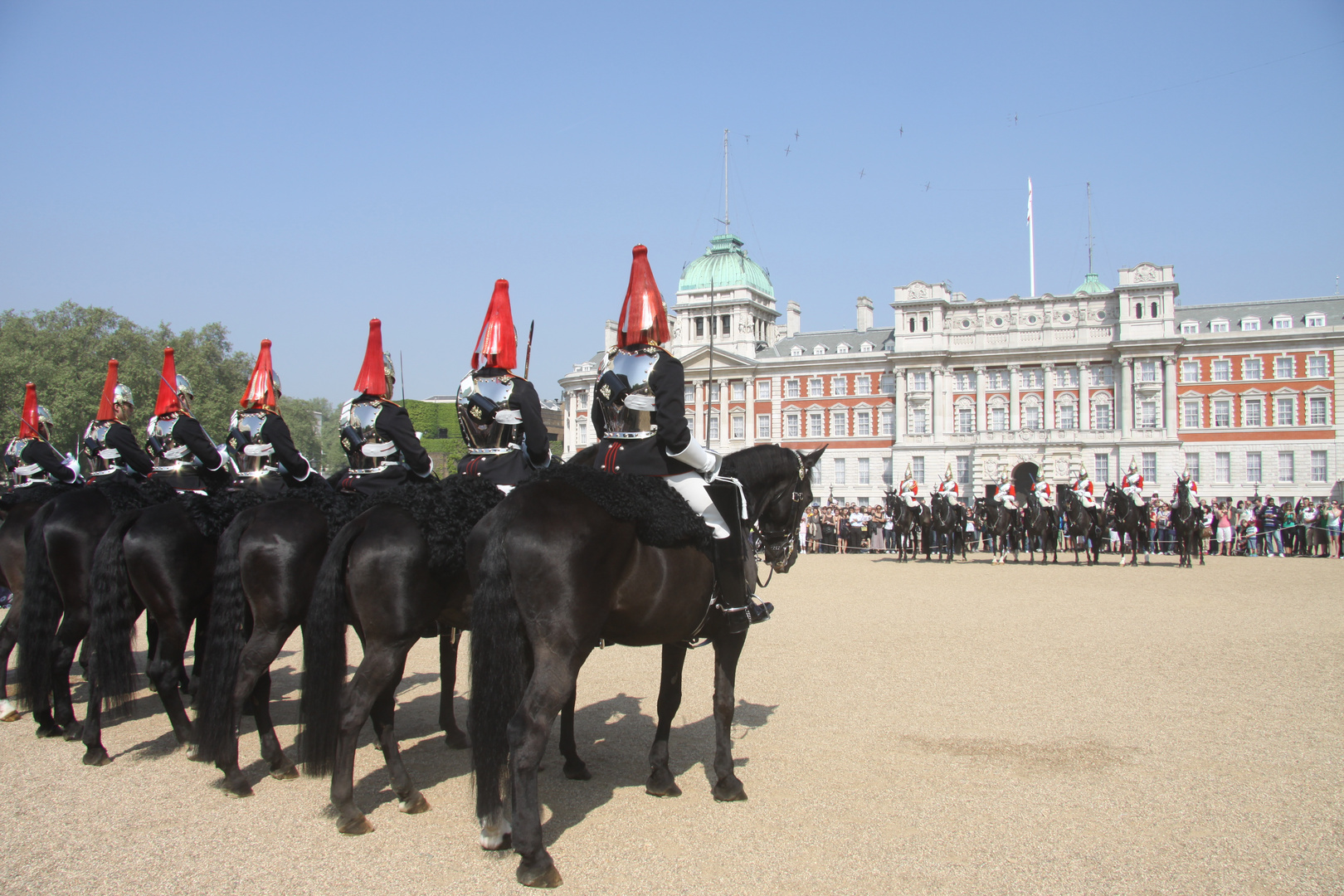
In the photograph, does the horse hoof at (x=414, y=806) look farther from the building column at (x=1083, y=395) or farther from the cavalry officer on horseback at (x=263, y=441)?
the building column at (x=1083, y=395)

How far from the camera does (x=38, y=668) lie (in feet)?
24.8

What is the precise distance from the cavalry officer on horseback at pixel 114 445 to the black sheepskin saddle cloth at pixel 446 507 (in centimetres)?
360

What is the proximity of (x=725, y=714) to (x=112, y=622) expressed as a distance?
4.51m

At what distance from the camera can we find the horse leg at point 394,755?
5.68 meters

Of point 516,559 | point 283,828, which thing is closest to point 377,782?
point 283,828

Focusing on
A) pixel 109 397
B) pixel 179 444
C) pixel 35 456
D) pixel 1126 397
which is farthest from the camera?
pixel 1126 397

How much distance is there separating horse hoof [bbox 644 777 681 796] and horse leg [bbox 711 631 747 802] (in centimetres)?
24

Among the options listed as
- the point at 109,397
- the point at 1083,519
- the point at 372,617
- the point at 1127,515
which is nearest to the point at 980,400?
the point at 1083,519

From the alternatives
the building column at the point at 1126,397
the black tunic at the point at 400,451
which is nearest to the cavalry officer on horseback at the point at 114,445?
the black tunic at the point at 400,451

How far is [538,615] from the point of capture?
16.2 ft

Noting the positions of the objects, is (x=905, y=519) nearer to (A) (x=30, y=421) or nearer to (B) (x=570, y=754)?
(A) (x=30, y=421)

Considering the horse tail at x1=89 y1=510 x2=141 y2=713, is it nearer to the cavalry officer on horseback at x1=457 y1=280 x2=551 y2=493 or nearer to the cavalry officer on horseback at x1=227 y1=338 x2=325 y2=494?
the cavalry officer on horseback at x1=227 y1=338 x2=325 y2=494

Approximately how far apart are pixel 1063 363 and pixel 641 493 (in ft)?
209

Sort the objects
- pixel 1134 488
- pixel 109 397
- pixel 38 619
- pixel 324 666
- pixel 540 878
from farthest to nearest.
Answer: pixel 1134 488, pixel 109 397, pixel 38 619, pixel 324 666, pixel 540 878
